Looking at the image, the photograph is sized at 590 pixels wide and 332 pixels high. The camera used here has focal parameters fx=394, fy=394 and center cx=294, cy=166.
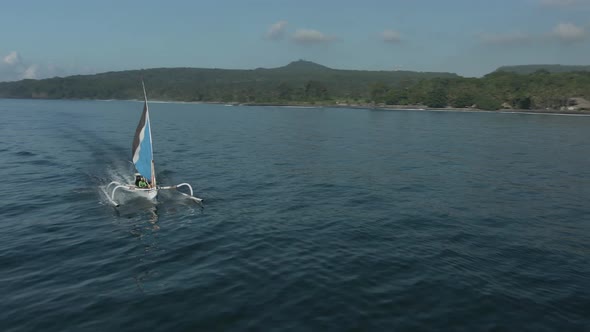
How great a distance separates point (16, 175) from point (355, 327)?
52948mm

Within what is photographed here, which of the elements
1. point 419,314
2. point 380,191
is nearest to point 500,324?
point 419,314

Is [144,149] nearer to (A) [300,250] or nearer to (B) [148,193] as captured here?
(B) [148,193]

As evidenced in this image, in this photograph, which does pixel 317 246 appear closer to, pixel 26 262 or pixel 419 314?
pixel 419 314

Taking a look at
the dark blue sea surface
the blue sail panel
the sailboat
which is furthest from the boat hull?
the blue sail panel

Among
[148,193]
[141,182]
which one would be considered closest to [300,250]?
[148,193]

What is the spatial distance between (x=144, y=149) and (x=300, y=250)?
68.9ft

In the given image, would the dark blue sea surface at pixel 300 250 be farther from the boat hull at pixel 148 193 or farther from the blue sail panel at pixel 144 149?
the blue sail panel at pixel 144 149

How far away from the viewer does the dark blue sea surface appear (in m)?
19.7

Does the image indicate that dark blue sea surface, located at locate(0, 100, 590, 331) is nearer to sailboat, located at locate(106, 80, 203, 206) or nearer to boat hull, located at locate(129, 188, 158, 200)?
boat hull, located at locate(129, 188, 158, 200)

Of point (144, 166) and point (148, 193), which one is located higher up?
point (144, 166)

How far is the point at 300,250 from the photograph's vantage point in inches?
1090

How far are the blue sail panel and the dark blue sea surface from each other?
140 inches

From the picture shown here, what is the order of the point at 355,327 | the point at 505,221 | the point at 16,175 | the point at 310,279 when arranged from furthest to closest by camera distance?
the point at 16,175
the point at 505,221
the point at 310,279
the point at 355,327

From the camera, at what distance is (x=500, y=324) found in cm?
1922
